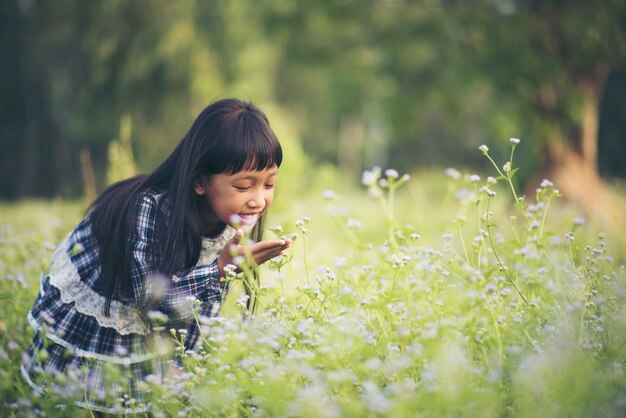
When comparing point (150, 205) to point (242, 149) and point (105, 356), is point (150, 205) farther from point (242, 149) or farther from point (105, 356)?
point (105, 356)

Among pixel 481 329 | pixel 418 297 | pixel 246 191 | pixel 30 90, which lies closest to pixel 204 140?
pixel 246 191

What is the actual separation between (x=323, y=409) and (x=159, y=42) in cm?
1328

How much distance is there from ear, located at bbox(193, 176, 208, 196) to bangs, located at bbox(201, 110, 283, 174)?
78mm

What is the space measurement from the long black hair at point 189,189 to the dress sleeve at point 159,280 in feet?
0.11

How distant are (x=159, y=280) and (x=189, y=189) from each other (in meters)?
0.46

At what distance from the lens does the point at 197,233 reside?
247 cm

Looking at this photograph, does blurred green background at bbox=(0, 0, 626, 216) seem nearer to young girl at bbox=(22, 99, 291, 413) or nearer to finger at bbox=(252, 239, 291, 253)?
young girl at bbox=(22, 99, 291, 413)

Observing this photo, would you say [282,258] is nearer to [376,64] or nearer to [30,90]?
[376,64]

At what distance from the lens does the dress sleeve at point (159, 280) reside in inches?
88.9

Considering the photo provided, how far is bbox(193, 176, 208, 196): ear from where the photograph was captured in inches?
98.8

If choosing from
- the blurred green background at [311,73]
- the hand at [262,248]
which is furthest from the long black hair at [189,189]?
the blurred green background at [311,73]

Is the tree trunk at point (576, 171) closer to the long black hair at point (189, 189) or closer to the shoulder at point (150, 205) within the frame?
the long black hair at point (189, 189)

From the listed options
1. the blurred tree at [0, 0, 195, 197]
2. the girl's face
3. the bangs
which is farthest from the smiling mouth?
the blurred tree at [0, 0, 195, 197]

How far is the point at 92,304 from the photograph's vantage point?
Answer: 2.53 metres
